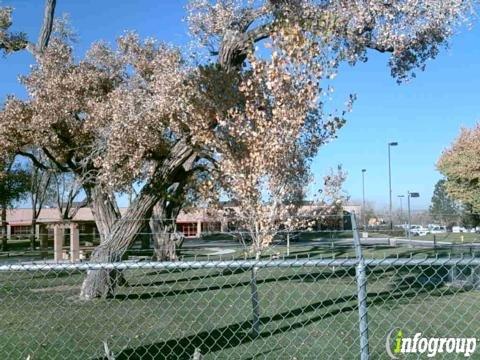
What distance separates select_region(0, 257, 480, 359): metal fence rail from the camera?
6402mm

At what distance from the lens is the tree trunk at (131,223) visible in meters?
13.4

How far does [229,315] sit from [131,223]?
184 inches

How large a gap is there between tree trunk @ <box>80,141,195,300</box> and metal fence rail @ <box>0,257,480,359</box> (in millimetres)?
418

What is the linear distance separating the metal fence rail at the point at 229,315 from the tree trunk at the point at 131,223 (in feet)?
1.37

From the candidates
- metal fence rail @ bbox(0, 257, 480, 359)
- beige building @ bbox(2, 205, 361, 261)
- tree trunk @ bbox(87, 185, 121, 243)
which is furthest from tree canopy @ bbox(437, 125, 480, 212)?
tree trunk @ bbox(87, 185, 121, 243)

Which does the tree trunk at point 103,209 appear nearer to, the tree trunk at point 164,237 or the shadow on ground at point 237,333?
the shadow on ground at point 237,333

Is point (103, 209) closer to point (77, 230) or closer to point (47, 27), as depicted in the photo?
point (47, 27)

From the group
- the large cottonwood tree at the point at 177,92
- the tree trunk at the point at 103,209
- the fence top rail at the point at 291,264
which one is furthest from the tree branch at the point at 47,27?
the fence top rail at the point at 291,264

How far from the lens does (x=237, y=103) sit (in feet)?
38.1

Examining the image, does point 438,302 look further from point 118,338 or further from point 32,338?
point 32,338

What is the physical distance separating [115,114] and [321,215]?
6037mm

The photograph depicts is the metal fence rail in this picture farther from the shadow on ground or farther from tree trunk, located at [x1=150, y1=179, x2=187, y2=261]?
tree trunk, located at [x1=150, y1=179, x2=187, y2=261]

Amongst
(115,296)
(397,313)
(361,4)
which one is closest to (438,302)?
(397,313)

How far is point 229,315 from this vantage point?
10.4m
